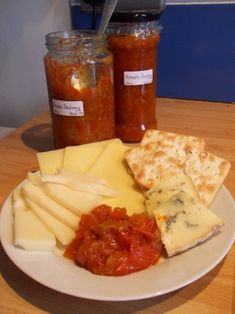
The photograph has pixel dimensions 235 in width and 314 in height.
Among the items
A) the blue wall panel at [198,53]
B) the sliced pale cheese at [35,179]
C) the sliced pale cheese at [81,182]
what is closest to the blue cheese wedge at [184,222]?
the sliced pale cheese at [81,182]

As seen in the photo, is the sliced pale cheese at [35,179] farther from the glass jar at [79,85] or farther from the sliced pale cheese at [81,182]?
the glass jar at [79,85]

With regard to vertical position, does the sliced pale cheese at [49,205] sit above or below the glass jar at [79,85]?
below

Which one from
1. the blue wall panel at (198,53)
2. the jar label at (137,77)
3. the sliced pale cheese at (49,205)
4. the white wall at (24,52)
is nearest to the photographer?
the sliced pale cheese at (49,205)

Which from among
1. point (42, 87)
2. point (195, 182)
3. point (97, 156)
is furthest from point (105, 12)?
point (42, 87)

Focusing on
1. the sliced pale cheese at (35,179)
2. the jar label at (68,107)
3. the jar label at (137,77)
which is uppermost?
the jar label at (137,77)

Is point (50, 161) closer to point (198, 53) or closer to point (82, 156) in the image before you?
point (82, 156)

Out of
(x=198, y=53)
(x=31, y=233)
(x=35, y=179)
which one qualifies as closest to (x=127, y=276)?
(x=31, y=233)

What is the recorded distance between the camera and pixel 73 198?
2.10 ft

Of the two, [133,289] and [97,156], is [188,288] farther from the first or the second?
[97,156]

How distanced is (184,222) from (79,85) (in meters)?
0.42

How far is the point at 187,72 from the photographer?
50.3 inches

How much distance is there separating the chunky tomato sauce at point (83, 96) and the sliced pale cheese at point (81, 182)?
21 cm

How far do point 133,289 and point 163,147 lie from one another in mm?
337

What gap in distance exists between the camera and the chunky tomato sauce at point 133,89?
91cm
